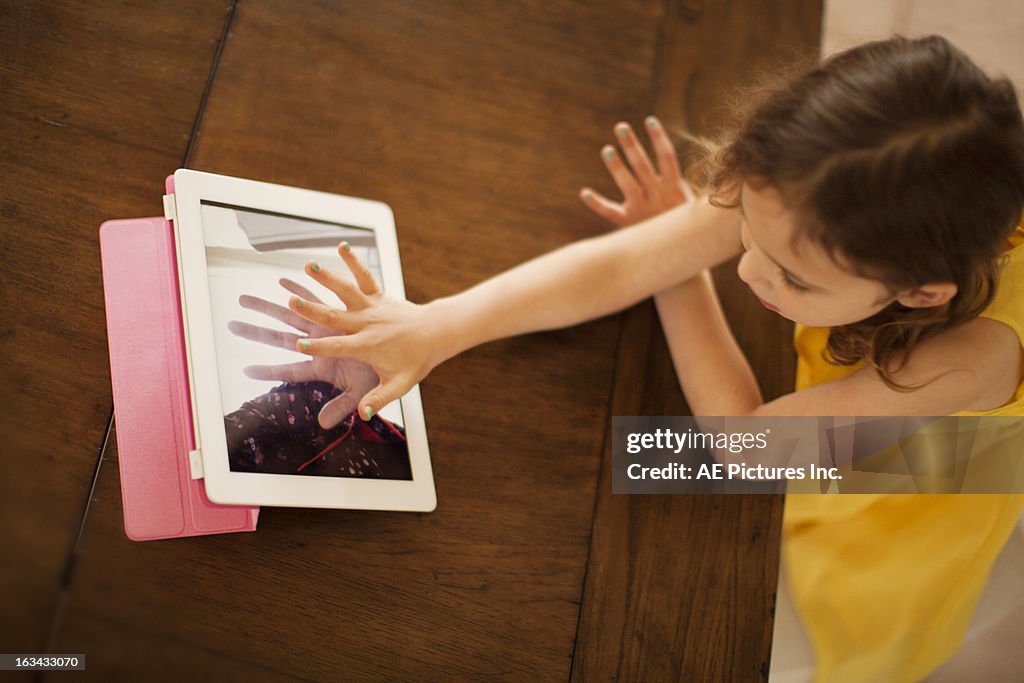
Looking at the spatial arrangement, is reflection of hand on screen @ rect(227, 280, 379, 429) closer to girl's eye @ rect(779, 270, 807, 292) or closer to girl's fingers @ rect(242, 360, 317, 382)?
girl's fingers @ rect(242, 360, 317, 382)

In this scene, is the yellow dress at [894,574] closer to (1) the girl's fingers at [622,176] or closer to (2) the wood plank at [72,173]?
(1) the girl's fingers at [622,176]

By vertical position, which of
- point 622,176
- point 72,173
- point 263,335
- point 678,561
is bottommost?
point 678,561

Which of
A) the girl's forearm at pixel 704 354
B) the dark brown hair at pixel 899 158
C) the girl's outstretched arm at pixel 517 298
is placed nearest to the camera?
the dark brown hair at pixel 899 158

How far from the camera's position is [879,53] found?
577 millimetres

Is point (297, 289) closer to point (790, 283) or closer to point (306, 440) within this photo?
point (306, 440)

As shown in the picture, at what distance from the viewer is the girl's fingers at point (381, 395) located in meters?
0.64

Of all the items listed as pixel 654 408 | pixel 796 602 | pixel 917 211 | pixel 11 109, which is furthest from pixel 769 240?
pixel 11 109

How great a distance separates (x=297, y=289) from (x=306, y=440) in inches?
4.9

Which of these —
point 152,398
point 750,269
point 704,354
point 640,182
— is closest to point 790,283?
point 750,269

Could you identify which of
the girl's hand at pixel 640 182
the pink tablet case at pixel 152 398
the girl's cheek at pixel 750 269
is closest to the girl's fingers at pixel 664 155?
the girl's hand at pixel 640 182

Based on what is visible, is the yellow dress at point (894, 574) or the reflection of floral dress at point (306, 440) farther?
the yellow dress at point (894, 574)

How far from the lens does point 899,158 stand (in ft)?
1.79

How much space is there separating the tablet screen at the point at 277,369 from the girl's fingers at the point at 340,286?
36mm

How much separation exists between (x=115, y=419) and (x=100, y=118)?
0.86 ft
